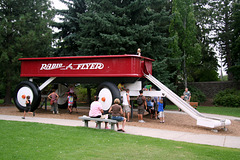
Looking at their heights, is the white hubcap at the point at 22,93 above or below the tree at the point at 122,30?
below

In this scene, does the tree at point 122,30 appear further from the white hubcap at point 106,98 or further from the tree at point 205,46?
the tree at point 205,46

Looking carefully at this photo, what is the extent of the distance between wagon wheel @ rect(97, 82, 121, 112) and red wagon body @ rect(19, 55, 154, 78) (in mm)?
579

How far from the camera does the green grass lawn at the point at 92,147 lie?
240 inches

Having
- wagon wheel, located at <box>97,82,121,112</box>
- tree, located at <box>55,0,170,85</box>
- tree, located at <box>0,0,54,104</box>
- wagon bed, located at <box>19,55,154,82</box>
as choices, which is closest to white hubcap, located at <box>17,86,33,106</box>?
wagon bed, located at <box>19,55,154,82</box>

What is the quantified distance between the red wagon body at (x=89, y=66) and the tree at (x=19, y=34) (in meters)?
6.50

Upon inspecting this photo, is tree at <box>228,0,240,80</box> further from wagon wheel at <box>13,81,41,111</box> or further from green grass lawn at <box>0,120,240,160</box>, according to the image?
green grass lawn at <box>0,120,240,160</box>

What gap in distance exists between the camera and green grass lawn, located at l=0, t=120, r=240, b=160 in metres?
6.09

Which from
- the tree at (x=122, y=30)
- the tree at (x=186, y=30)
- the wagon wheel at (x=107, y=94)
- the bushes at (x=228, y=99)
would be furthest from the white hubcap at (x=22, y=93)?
the bushes at (x=228, y=99)

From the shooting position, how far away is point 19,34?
22797mm

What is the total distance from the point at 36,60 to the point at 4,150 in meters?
9.69

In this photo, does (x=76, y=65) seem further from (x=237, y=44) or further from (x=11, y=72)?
(x=237, y=44)

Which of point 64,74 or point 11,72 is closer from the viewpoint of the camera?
point 64,74

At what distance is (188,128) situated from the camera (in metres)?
11.3

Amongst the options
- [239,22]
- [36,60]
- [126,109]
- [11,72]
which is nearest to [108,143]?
[126,109]
